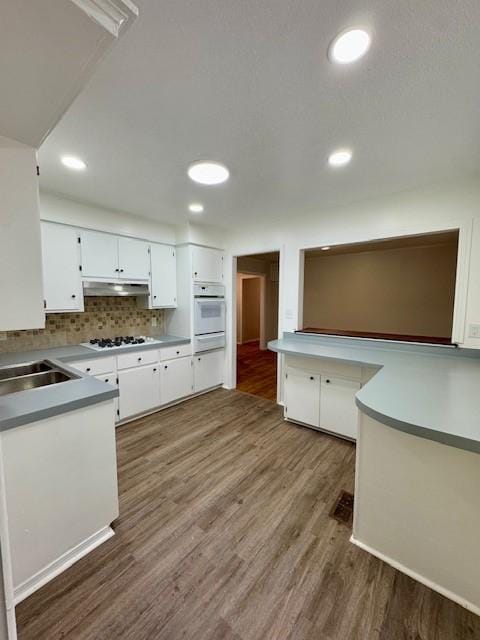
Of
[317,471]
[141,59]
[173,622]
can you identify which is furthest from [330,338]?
[141,59]

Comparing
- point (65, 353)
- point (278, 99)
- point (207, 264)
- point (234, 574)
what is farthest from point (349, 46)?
point (65, 353)

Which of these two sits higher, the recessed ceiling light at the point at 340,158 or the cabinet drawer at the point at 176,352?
the recessed ceiling light at the point at 340,158

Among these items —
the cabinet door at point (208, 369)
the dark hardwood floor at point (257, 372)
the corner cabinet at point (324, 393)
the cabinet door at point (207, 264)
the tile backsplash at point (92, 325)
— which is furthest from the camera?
the dark hardwood floor at point (257, 372)

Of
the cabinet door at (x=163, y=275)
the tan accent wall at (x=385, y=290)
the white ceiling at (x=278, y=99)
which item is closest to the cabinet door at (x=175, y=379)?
the cabinet door at (x=163, y=275)

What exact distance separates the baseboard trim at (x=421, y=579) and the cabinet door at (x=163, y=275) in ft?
9.86

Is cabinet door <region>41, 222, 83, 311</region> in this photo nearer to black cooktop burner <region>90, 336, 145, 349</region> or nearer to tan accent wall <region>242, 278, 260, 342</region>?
black cooktop burner <region>90, 336, 145, 349</region>

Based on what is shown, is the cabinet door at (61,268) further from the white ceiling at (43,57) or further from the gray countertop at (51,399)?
the white ceiling at (43,57)

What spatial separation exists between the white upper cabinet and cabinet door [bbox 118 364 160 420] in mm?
1107

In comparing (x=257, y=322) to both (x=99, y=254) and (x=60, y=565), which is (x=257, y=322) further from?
(x=60, y=565)

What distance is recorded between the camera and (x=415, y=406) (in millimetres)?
1252

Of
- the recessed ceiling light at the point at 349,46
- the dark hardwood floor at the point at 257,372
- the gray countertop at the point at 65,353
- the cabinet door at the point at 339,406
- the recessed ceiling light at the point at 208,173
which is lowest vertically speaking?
the dark hardwood floor at the point at 257,372

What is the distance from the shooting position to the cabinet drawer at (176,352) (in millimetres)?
3242

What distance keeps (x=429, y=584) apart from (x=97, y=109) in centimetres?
290

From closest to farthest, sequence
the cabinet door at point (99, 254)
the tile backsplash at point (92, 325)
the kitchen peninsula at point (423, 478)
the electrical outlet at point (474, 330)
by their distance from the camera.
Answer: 1. the kitchen peninsula at point (423, 478)
2. the electrical outlet at point (474, 330)
3. the tile backsplash at point (92, 325)
4. the cabinet door at point (99, 254)
